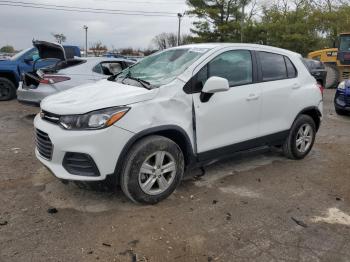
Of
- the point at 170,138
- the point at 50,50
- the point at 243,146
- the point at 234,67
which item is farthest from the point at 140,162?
the point at 50,50

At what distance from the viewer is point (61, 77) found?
8062 millimetres

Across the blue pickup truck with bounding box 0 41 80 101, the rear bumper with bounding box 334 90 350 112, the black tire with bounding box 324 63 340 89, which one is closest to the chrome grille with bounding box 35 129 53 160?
the blue pickup truck with bounding box 0 41 80 101

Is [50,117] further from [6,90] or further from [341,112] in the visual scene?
[6,90]

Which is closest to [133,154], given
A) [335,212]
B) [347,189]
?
[335,212]

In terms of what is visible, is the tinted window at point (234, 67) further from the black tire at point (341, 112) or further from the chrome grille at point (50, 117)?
the black tire at point (341, 112)

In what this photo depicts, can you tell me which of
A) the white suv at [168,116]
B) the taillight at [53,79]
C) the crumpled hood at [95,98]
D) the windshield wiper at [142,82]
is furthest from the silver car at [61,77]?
the crumpled hood at [95,98]

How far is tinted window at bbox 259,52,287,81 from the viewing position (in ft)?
16.8

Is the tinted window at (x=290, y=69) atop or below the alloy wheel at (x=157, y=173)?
atop

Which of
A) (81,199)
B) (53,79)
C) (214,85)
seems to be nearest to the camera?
(214,85)

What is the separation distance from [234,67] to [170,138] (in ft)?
4.20

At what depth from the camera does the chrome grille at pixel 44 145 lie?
3.88 meters

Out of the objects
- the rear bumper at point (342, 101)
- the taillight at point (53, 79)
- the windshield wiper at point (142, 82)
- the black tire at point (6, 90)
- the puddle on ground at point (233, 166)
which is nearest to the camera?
the windshield wiper at point (142, 82)

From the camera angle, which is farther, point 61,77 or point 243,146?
point 61,77

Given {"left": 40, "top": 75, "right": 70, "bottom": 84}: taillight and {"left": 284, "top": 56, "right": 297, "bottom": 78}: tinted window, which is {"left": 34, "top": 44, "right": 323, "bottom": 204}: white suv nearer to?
{"left": 284, "top": 56, "right": 297, "bottom": 78}: tinted window
